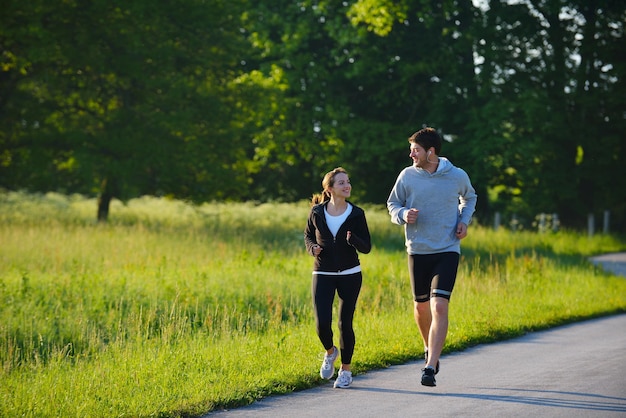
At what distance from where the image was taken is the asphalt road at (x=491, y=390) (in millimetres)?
7238

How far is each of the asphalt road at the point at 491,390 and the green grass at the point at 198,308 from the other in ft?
1.14

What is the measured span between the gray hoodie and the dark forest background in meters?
18.8

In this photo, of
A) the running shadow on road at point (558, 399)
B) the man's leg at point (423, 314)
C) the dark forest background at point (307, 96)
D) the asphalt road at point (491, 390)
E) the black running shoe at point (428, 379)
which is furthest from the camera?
the dark forest background at point (307, 96)

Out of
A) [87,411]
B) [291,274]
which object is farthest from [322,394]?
[291,274]

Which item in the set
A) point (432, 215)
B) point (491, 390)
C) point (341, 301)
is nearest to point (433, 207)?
point (432, 215)

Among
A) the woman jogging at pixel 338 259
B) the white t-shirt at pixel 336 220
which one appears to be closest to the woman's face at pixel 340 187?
the woman jogging at pixel 338 259

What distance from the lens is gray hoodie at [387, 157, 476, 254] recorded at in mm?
8398

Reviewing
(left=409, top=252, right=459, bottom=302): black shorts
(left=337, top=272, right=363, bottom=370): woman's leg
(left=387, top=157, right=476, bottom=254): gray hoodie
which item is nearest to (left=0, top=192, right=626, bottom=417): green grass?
(left=337, top=272, right=363, bottom=370): woman's leg

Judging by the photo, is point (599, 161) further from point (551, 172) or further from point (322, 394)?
point (322, 394)

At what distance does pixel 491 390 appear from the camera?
8.14 m

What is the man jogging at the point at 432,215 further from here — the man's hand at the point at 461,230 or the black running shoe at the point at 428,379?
the black running shoe at the point at 428,379

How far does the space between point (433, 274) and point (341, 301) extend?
817mm

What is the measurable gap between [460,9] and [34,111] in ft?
50.9

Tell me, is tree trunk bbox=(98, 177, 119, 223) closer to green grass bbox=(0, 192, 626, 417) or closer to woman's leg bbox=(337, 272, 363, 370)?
green grass bbox=(0, 192, 626, 417)
